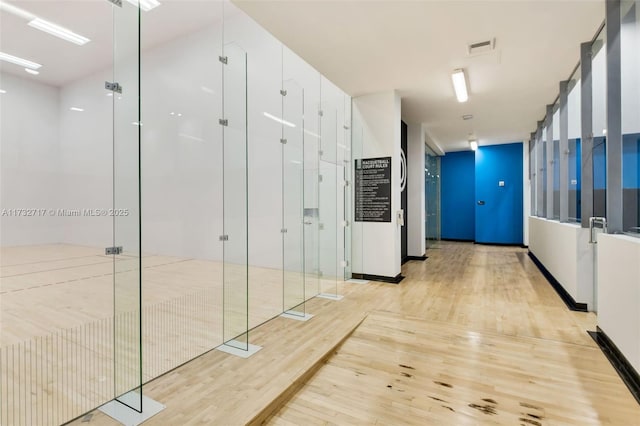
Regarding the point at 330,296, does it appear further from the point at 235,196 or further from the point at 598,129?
the point at 598,129

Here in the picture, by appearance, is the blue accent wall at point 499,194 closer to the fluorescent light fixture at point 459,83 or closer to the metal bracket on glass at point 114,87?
the fluorescent light fixture at point 459,83

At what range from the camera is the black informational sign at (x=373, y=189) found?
4.84 m

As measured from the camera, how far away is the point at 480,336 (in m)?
2.86

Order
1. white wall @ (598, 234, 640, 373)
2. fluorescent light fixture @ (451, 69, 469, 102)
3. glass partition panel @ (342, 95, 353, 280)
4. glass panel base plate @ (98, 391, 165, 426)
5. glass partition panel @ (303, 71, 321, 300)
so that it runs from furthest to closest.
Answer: glass partition panel @ (342, 95, 353, 280) < fluorescent light fixture @ (451, 69, 469, 102) < glass partition panel @ (303, 71, 321, 300) < white wall @ (598, 234, 640, 373) < glass panel base plate @ (98, 391, 165, 426)

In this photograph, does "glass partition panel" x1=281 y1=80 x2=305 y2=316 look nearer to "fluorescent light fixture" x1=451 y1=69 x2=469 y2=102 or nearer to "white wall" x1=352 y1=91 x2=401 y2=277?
"white wall" x1=352 y1=91 x2=401 y2=277

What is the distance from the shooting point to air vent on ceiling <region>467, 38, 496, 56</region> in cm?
332

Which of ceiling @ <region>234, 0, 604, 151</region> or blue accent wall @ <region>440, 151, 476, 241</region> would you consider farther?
blue accent wall @ <region>440, 151, 476, 241</region>

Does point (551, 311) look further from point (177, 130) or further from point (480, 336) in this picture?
point (177, 130)

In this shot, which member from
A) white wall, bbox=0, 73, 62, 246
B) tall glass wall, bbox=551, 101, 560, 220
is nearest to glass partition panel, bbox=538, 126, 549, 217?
tall glass wall, bbox=551, 101, 560, 220

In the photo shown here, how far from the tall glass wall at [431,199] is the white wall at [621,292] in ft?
17.2

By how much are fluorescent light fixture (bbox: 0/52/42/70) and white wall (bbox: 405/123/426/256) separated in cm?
635

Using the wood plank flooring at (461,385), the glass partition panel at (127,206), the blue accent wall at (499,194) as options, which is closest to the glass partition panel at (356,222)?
the wood plank flooring at (461,385)

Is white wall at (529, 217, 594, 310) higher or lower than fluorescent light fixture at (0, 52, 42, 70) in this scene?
lower

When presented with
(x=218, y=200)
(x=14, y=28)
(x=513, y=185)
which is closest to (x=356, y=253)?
(x=218, y=200)
